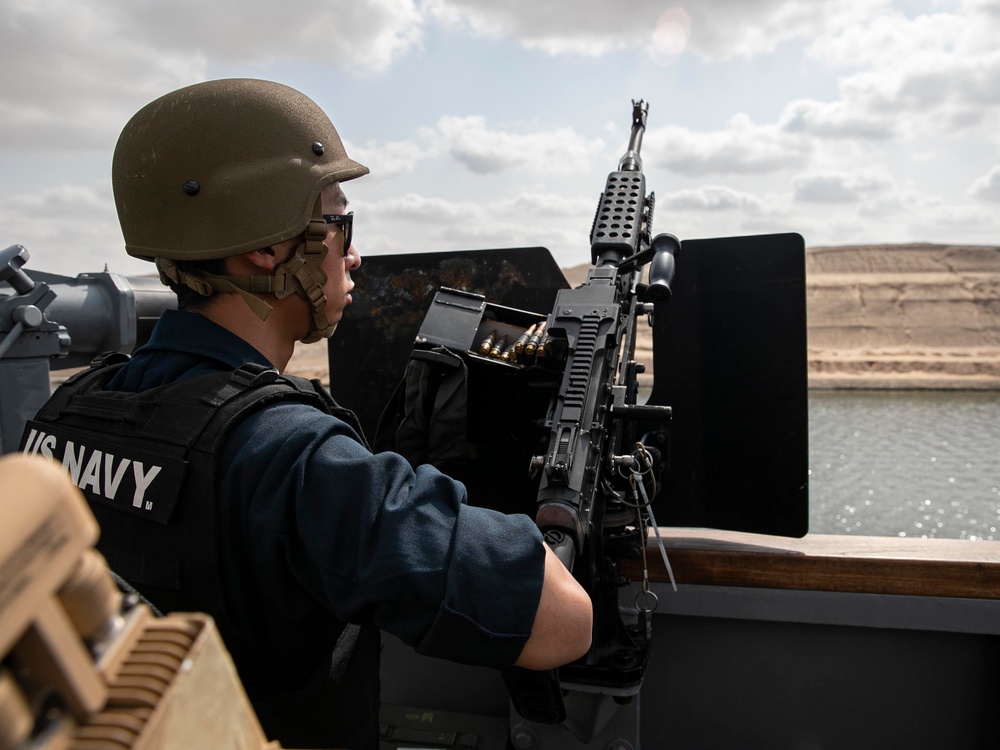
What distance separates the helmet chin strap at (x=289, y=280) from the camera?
1.56 metres

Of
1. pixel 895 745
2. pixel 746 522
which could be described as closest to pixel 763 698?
pixel 895 745

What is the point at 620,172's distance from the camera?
340cm

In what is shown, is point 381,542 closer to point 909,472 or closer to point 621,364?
point 621,364

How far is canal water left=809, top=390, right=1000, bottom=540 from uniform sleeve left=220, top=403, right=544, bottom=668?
2.97 metres

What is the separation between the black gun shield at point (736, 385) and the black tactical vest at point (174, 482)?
1.85 m

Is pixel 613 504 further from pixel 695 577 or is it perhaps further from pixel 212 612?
pixel 212 612

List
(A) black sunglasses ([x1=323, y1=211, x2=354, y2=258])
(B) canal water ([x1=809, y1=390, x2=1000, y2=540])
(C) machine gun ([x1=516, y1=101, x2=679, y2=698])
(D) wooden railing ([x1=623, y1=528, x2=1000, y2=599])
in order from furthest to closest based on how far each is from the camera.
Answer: (B) canal water ([x1=809, y1=390, x2=1000, y2=540]) → (D) wooden railing ([x1=623, y1=528, x2=1000, y2=599]) → (C) machine gun ([x1=516, y1=101, x2=679, y2=698]) → (A) black sunglasses ([x1=323, y1=211, x2=354, y2=258])

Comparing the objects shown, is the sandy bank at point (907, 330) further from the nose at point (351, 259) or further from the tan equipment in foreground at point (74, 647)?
the tan equipment in foreground at point (74, 647)

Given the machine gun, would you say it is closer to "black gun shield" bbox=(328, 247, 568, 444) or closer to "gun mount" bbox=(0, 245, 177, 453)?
"black gun shield" bbox=(328, 247, 568, 444)

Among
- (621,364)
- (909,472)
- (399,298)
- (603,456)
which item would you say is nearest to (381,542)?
(603,456)

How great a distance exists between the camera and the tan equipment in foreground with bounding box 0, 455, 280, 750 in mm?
462

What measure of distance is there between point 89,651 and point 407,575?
638 millimetres

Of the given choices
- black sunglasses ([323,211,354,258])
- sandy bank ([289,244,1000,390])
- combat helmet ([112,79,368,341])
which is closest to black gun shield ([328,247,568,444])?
black sunglasses ([323,211,354,258])

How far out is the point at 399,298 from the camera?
330 centimetres
